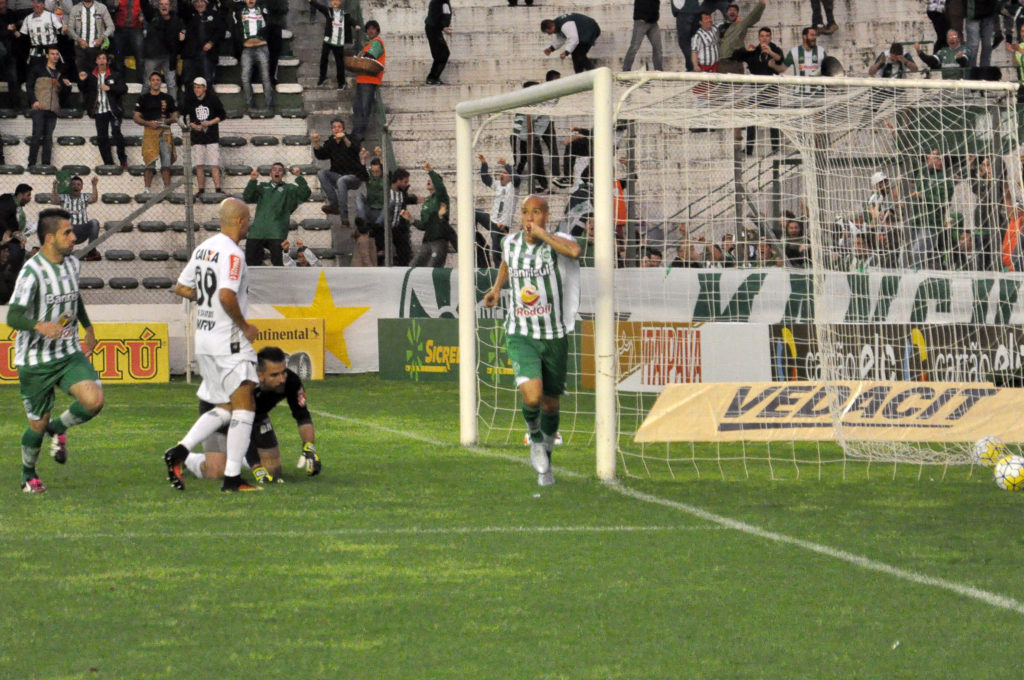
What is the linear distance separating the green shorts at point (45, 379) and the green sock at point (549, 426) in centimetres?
322

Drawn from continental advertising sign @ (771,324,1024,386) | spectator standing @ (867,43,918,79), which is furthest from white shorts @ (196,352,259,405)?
spectator standing @ (867,43,918,79)

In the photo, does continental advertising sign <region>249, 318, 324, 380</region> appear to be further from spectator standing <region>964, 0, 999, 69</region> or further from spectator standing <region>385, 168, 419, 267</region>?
spectator standing <region>964, 0, 999, 69</region>

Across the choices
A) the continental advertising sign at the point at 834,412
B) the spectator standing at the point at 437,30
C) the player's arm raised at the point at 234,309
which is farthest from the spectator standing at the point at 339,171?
the player's arm raised at the point at 234,309

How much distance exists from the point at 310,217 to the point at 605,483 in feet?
49.8

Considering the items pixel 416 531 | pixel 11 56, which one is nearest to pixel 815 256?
pixel 416 531

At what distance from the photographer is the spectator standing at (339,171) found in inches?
957

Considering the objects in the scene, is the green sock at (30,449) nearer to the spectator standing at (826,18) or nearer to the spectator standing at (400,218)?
the spectator standing at (400,218)

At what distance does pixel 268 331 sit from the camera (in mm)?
21156

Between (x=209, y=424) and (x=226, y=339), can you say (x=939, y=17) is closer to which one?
(x=226, y=339)

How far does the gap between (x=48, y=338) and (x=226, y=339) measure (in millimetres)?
1286

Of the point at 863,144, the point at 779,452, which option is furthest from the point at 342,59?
the point at 779,452

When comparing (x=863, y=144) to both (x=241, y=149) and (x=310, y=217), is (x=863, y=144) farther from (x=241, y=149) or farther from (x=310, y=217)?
(x=241, y=149)

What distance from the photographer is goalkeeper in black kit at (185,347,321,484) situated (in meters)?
10.8

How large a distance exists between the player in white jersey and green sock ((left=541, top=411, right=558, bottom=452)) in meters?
2.13
